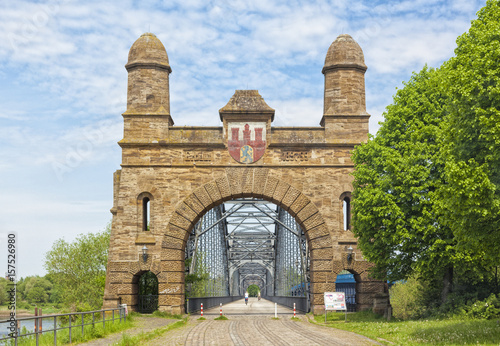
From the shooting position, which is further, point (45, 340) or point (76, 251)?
point (76, 251)

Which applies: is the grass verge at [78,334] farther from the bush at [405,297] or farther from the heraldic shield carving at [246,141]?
the bush at [405,297]

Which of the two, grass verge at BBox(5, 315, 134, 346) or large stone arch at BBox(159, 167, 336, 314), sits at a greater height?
large stone arch at BBox(159, 167, 336, 314)

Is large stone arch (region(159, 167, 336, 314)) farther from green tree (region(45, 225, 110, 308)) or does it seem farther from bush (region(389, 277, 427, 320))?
green tree (region(45, 225, 110, 308))

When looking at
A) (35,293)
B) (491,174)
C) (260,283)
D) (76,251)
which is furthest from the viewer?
(260,283)

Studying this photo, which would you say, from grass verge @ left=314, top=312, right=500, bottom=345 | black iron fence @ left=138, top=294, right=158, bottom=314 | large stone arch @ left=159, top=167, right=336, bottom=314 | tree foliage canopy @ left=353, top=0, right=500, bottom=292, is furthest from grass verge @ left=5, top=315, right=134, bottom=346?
tree foliage canopy @ left=353, top=0, right=500, bottom=292

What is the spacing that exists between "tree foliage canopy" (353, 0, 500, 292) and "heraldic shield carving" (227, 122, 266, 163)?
5.04m

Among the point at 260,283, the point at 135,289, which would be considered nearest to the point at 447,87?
the point at 135,289

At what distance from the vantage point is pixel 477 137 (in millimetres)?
14695

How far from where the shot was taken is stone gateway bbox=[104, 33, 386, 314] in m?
27.4

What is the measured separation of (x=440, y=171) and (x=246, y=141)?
32.9 feet

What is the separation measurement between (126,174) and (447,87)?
1674 centimetres

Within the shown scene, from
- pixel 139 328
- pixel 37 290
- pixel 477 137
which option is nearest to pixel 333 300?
pixel 139 328

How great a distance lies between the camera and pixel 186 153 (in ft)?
92.4

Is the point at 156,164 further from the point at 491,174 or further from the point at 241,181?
the point at 491,174
